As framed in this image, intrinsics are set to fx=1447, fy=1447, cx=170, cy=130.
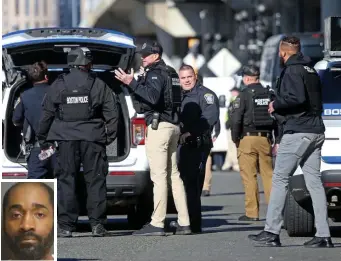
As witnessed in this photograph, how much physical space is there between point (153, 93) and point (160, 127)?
36 centimetres

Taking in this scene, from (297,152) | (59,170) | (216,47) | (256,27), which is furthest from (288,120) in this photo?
(216,47)

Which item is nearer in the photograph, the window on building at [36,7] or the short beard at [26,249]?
the short beard at [26,249]

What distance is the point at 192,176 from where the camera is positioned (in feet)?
46.0

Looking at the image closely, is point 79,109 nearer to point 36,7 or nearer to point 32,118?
point 32,118

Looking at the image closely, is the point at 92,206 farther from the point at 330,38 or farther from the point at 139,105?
the point at 330,38

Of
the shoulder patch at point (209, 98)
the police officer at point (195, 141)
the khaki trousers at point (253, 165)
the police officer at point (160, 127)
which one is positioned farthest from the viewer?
the khaki trousers at point (253, 165)

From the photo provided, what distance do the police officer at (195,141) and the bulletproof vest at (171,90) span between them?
54 cm

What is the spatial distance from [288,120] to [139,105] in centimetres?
170

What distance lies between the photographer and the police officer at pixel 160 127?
13.3 m

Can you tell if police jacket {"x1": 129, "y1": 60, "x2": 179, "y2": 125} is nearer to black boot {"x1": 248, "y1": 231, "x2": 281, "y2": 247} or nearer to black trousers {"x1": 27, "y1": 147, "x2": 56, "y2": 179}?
black trousers {"x1": 27, "y1": 147, "x2": 56, "y2": 179}

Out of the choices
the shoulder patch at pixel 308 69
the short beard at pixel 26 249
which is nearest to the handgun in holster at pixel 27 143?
the shoulder patch at pixel 308 69

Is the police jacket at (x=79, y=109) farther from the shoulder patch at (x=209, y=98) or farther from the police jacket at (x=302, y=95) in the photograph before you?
the police jacket at (x=302, y=95)

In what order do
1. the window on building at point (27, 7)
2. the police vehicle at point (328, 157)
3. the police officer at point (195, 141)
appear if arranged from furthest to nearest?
the window on building at point (27, 7) → the police officer at point (195, 141) → the police vehicle at point (328, 157)

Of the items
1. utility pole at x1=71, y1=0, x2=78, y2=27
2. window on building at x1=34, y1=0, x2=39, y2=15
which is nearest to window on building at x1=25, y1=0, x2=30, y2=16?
window on building at x1=34, y1=0, x2=39, y2=15
